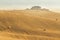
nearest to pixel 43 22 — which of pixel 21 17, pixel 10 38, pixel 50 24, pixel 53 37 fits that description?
pixel 50 24

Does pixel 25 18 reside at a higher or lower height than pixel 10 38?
higher

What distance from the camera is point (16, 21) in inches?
701

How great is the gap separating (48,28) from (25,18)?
247 cm

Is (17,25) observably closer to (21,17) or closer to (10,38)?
(21,17)

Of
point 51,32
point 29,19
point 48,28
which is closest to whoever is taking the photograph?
point 51,32

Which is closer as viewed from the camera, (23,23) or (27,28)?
(27,28)

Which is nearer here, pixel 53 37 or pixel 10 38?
pixel 10 38

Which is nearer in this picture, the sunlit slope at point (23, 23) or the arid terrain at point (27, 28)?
the arid terrain at point (27, 28)

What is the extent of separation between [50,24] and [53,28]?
2.32ft

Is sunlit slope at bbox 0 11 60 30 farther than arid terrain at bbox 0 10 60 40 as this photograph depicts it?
Yes

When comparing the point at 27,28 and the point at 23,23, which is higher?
the point at 23,23

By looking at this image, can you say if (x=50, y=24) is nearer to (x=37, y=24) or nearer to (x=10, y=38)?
(x=37, y=24)

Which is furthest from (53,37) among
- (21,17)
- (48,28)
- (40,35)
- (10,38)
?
(21,17)

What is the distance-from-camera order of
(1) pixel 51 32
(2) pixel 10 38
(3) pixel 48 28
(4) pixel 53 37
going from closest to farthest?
(2) pixel 10 38
(4) pixel 53 37
(1) pixel 51 32
(3) pixel 48 28
